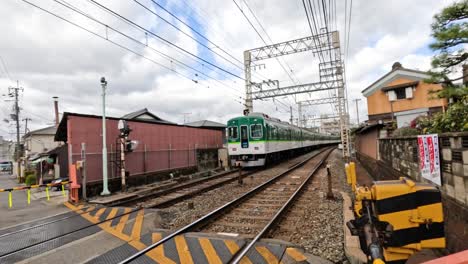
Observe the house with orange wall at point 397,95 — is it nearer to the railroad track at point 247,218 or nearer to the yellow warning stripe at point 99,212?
the railroad track at point 247,218

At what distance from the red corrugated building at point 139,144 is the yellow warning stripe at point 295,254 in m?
7.22

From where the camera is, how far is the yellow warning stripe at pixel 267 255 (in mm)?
3392

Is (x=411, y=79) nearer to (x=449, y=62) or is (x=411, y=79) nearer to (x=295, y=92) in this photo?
(x=295, y=92)

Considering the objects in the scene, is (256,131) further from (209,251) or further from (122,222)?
(209,251)

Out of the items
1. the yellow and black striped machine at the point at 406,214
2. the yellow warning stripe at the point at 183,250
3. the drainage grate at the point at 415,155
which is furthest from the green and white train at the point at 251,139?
the yellow and black striped machine at the point at 406,214

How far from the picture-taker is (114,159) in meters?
9.65

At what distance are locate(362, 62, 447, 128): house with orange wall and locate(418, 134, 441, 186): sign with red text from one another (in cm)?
1488

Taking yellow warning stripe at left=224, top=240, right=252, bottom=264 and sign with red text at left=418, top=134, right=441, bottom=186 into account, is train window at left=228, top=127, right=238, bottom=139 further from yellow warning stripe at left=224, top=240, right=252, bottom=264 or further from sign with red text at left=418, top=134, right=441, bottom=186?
yellow warning stripe at left=224, top=240, right=252, bottom=264

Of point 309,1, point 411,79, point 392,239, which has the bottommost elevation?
point 392,239

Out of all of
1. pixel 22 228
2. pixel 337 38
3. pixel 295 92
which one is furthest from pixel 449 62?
pixel 295 92

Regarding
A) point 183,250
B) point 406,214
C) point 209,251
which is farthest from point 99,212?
point 406,214

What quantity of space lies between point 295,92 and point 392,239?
18.9 m

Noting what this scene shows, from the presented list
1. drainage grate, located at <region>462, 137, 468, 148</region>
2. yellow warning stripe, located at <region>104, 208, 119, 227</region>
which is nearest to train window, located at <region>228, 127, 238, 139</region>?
yellow warning stripe, located at <region>104, 208, 119, 227</region>

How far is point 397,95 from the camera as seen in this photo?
1980cm
